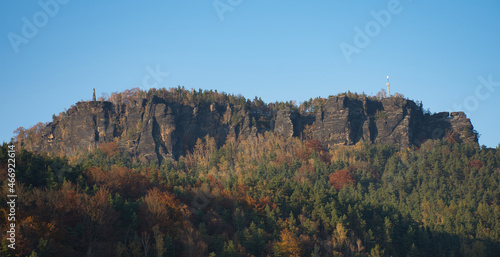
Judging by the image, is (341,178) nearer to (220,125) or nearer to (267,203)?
(220,125)

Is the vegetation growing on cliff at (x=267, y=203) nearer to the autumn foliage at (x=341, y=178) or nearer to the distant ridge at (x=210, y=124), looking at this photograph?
the autumn foliage at (x=341, y=178)

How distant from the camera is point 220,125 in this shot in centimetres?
16600

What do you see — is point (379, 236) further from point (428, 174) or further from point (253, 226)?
point (428, 174)

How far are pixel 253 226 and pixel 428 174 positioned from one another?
68.8 metres

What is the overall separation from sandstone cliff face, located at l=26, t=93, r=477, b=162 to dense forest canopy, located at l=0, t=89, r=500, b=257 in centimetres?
355

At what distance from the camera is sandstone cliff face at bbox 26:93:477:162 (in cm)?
15438

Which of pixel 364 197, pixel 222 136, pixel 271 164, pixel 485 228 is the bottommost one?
pixel 485 228

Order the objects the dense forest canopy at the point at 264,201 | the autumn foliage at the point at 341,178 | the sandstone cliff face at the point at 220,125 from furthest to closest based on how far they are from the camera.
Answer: the sandstone cliff face at the point at 220,125, the autumn foliage at the point at 341,178, the dense forest canopy at the point at 264,201

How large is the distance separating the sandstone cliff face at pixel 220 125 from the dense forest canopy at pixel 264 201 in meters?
3.55

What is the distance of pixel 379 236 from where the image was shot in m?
96.1

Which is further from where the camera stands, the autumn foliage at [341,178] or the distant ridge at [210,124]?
the distant ridge at [210,124]

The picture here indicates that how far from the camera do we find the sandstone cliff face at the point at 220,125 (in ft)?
506

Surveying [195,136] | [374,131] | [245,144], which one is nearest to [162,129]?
[195,136]

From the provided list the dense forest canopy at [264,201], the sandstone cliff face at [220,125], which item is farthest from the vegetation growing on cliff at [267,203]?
the sandstone cliff face at [220,125]
